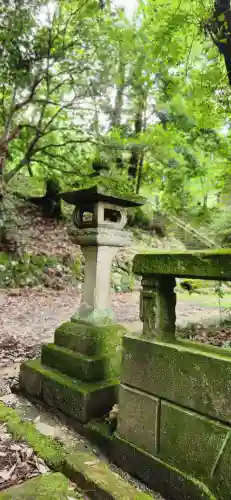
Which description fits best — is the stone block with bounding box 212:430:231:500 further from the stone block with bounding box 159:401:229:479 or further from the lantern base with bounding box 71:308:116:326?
the lantern base with bounding box 71:308:116:326

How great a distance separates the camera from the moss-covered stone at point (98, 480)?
1894mm

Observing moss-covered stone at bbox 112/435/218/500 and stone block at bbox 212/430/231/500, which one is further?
moss-covered stone at bbox 112/435/218/500

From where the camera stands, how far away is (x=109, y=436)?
235 centimetres

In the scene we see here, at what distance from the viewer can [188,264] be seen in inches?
72.9

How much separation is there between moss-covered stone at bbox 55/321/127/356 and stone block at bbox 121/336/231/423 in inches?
29.5

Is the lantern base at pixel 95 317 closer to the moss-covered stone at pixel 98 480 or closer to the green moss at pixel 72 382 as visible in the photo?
the green moss at pixel 72 382

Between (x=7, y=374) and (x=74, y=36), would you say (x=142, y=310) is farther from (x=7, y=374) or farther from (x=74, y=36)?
(x=74, y=36)

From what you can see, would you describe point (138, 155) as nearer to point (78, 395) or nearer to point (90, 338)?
point (90, 338)

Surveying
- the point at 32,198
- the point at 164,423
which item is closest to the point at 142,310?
the point at 164,423

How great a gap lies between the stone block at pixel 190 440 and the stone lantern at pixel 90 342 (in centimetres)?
87

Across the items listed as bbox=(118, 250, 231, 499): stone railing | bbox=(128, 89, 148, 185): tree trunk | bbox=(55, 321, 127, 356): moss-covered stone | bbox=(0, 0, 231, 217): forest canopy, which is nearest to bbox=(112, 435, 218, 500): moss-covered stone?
bbox=(118, 250, 231, 499): stone railing

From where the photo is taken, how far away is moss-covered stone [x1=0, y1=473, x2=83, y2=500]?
1845 mm

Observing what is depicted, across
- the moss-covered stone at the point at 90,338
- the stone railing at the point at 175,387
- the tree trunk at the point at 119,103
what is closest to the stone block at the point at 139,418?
the stone railing at the point at 175,387

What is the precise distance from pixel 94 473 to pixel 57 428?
29.1 inches
